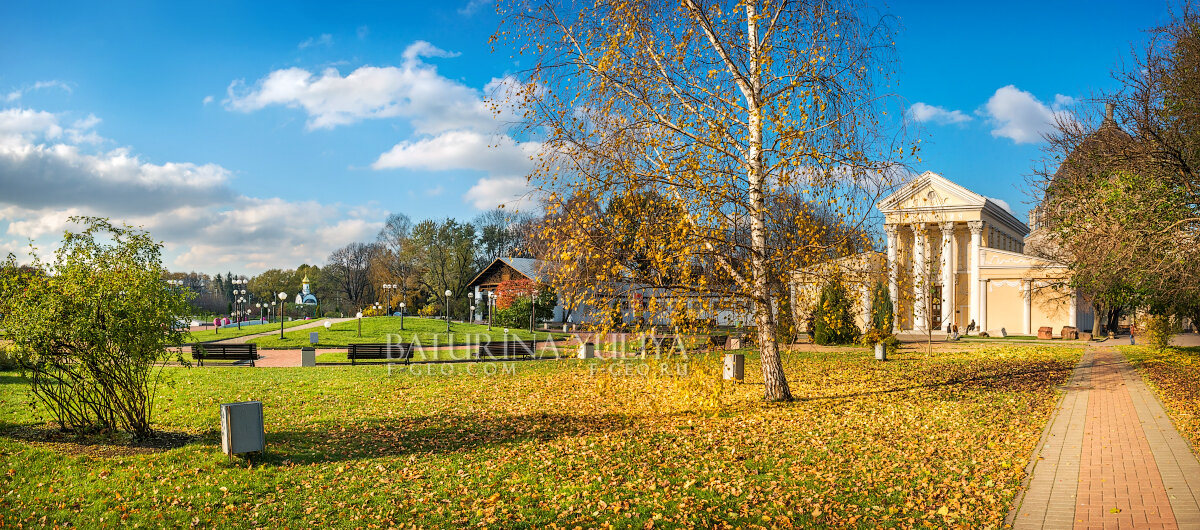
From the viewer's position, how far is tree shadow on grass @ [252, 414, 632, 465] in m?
8.35

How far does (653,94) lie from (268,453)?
24.8ft

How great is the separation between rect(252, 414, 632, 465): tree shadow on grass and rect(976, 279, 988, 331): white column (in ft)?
118

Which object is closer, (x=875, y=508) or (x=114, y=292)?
(x=875, y=508)

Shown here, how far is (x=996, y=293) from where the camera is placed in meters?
39.8

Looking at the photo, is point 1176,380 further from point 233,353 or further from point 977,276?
point 977,276

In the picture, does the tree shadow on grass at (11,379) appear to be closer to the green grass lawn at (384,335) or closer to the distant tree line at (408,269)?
the green grass lawn at (384,335)

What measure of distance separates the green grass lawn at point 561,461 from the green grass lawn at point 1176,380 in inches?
72.8

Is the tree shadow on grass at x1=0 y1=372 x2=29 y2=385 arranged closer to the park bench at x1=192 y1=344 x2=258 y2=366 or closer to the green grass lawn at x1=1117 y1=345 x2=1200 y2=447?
the park bench at x1=192 y1=344 x2=258 y2=366

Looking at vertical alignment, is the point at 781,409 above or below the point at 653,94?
below

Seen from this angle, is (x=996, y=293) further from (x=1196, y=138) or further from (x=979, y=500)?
(x=979, y=500)

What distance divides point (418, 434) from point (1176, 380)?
56.5 feet

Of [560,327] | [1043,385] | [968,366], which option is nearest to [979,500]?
[1043,385]

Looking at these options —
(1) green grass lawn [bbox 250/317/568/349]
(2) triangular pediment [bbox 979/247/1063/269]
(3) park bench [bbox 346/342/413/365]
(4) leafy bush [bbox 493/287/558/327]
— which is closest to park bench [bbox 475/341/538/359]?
(3) park bench [bbox 346/342/413/365]

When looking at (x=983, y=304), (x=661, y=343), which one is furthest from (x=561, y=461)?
(x=983, y=304)
